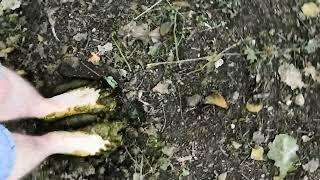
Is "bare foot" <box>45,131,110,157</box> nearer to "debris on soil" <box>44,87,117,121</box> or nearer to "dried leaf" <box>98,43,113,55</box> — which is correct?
"debris on soil" <box>44,87,117,121</box>

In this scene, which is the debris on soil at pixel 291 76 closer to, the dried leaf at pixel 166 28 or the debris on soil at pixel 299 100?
the debris on soil at pixel 299 100

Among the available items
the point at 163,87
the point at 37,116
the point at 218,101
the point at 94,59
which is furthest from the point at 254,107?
the point at 37,116

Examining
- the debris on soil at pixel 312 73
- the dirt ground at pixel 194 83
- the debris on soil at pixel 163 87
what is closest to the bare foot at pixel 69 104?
the dirt ground at pixel 194 83

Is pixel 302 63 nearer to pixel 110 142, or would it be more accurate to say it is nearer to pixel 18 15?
pixel 110 142

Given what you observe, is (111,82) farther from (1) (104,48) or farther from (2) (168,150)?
(2) (168,150)

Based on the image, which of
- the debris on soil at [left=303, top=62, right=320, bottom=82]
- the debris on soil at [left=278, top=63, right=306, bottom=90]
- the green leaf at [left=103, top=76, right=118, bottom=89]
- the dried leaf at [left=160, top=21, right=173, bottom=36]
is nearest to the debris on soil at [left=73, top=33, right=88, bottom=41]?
the green leaf at [left=103, top=76, right=118, bottom=89]

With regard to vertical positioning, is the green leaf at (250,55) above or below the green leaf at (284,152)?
above
